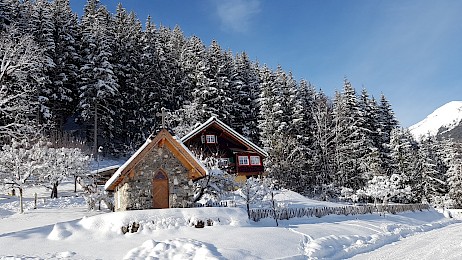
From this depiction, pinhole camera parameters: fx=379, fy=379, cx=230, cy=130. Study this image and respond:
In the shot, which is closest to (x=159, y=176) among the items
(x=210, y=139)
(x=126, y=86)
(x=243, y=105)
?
(x=210, y=139)

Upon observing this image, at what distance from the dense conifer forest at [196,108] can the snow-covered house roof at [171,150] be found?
2052cm

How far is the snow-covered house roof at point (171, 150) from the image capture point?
19141mm

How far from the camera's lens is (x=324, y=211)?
26.8m

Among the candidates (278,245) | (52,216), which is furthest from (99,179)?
(278,245)

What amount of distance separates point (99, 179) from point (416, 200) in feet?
123

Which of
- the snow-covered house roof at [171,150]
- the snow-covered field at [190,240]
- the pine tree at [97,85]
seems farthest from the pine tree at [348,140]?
the snow-covered house roof at [171,150]

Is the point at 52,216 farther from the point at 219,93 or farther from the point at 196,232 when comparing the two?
the point at 219,93

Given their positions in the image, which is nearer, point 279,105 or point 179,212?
point 179,212

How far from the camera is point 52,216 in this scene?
920 inches

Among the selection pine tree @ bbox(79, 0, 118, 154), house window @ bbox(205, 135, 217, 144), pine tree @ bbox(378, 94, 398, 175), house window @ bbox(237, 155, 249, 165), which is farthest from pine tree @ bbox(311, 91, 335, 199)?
pine tree @ bbox(79, 0, 118, 154)

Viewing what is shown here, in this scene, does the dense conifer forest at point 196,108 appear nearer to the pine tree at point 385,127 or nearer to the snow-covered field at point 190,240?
the pine tree at point 385,127

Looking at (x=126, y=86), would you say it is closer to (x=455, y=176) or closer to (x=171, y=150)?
(x=171, y=150)

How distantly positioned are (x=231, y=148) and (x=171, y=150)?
21230 millimetres

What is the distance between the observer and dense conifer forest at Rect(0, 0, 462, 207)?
139 ft
